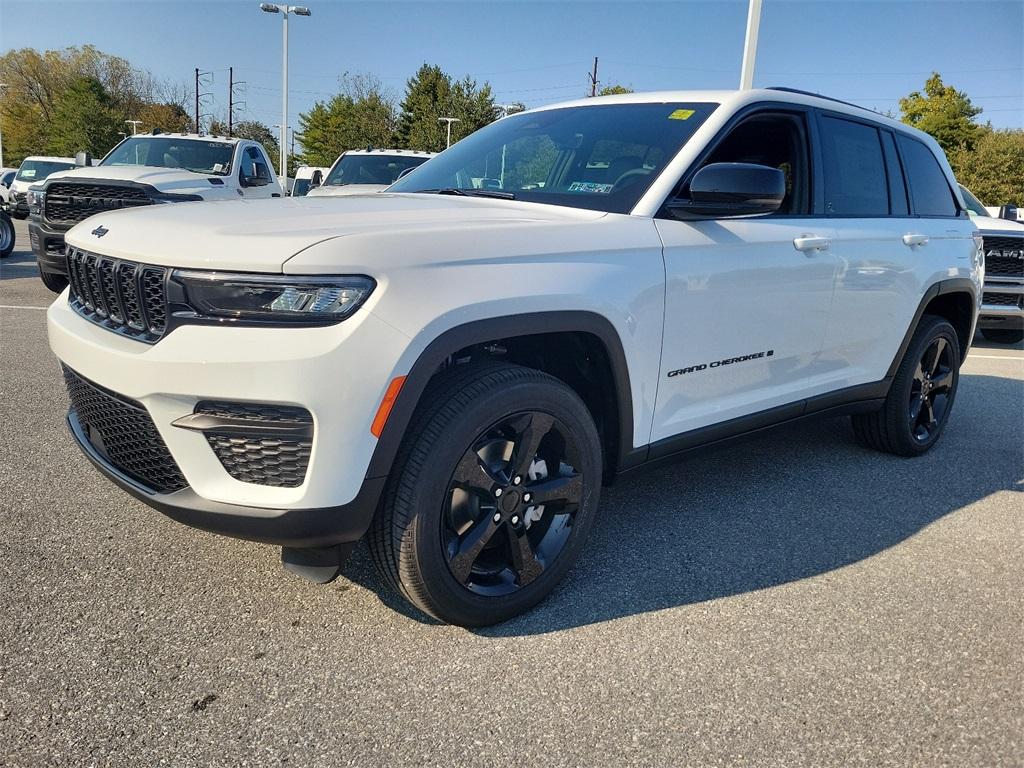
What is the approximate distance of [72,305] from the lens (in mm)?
2760

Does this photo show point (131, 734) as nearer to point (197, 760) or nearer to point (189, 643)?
point (197, 760)

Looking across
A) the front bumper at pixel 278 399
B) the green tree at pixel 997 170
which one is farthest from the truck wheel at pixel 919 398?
the green tree at pixel 997 170

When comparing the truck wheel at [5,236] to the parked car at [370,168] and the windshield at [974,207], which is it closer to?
the parked car at [370,168]

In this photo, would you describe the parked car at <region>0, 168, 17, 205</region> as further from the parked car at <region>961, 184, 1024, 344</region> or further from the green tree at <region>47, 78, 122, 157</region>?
the parked car at <region>961, 184, 1024, 344</region>

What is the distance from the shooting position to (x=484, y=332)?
90.0 inches

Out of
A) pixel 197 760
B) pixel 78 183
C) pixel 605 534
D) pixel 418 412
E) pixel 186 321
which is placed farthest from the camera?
pixel 78 183

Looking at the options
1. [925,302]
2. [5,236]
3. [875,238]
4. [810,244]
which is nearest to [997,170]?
[925,302]

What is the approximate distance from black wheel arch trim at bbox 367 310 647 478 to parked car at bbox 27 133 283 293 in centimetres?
558

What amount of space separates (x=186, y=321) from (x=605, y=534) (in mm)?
1878

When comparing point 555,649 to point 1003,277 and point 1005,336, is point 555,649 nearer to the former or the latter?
point 1003,277

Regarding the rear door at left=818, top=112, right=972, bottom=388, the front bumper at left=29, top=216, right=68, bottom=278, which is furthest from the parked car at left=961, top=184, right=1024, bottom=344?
the front bumper at left=29, top=216, right=68, bottom=278

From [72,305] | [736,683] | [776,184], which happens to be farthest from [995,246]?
[72,305]

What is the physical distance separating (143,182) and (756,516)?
7343 millimetres

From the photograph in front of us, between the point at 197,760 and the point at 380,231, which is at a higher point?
the point at 380,231
